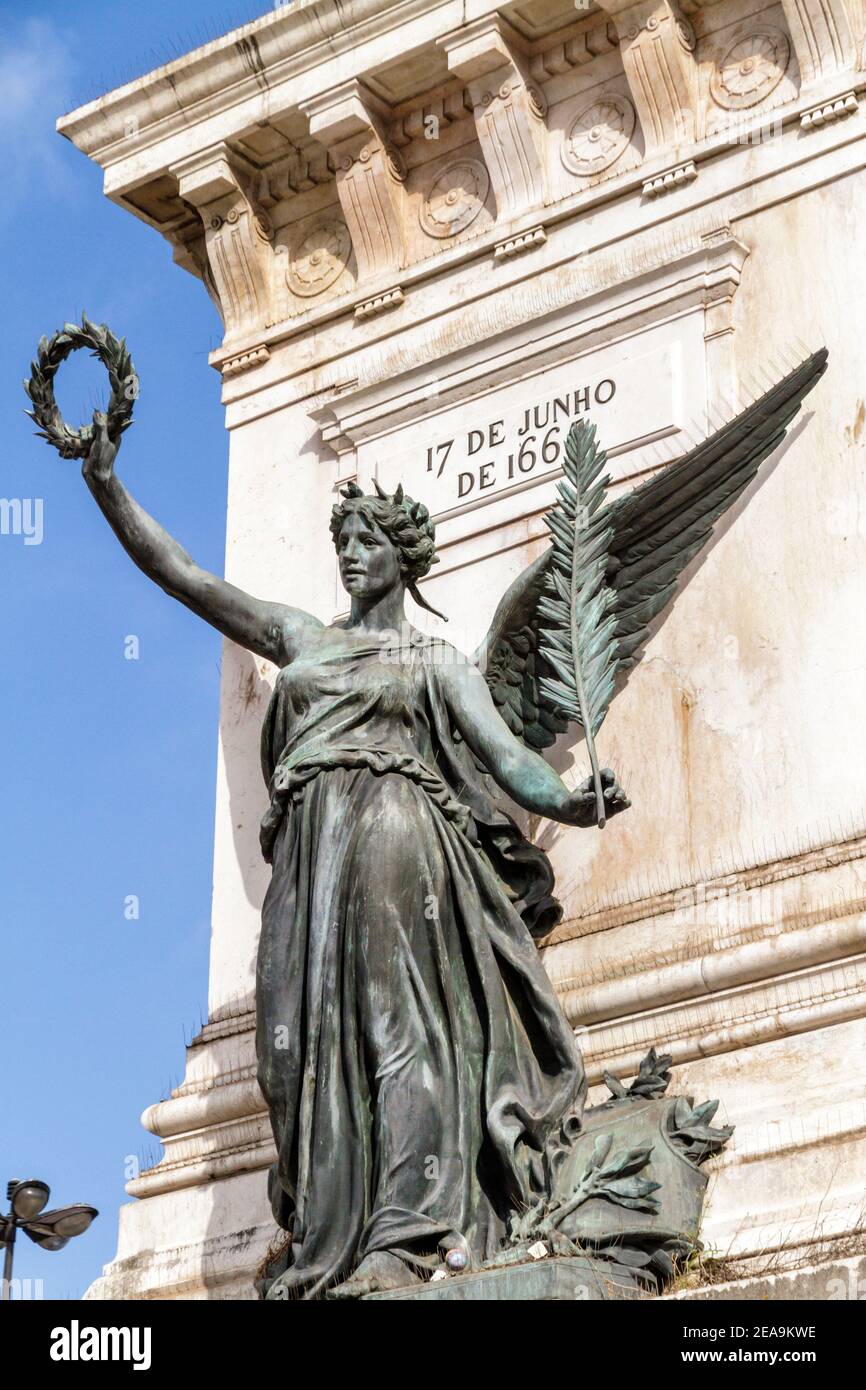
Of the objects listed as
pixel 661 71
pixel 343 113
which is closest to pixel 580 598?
pixel 661 71

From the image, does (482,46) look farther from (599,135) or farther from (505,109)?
(599,135)

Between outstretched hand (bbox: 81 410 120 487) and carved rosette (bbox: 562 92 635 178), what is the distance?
268 centimetres

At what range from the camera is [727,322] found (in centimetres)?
1262

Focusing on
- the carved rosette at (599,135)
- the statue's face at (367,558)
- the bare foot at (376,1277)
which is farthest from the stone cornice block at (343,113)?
the bare foot at (376,1277)

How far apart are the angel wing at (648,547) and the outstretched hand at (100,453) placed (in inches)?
65.0

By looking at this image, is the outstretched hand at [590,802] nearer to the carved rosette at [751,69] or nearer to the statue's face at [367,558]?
the statue's face at [367,558]

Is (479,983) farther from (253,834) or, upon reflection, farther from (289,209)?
(289,209)

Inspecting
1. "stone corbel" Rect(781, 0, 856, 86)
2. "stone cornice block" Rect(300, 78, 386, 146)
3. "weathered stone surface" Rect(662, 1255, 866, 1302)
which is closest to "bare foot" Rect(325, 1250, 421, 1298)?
"weathered stone surface" Rect(662, 1255, 866, 1302)

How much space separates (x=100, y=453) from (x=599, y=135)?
289 cm

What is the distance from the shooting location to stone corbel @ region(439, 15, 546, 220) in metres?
13.5

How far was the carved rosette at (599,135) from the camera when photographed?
43.8 feet
